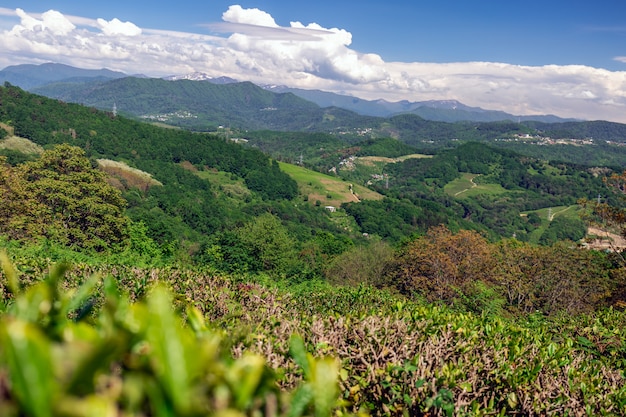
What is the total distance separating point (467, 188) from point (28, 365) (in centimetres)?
16882

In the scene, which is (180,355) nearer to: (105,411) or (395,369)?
(105,411)

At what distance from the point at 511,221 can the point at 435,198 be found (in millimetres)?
27311

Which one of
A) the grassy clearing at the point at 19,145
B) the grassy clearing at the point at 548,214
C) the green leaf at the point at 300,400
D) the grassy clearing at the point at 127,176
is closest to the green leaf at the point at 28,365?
the green leaf at the point at 300,400

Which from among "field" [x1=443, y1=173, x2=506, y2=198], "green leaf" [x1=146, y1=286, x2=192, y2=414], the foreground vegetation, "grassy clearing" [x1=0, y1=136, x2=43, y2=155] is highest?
"green leaf" [x1=146, y1=286, x2=192, y2=414]

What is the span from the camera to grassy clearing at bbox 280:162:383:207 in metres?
114

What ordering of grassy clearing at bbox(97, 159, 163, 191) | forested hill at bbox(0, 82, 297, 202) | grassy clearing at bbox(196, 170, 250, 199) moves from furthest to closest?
1. grassy clearing at bbox(196, 170, 250, 199)
2. forested hill at bbox(0, 82, 297, 202)
3. grassy clearing at bbox(97, 159, 163, 191)

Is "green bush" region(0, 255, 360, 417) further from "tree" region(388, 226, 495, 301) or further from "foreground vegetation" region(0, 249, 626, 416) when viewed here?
"tree" region(388, 226, 495, 301)

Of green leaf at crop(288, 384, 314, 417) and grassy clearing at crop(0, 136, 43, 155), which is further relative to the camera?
grassy clearing at crop(0, 136, 43, 155)

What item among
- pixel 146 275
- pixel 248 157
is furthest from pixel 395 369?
pixel 248 157

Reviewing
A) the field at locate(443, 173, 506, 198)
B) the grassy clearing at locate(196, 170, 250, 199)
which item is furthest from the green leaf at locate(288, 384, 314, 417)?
the field at locate(443, 173, 506, 198)

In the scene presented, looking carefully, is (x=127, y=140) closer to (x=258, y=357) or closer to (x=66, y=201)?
(x=66, y=201)

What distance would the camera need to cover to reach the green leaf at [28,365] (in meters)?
0.91

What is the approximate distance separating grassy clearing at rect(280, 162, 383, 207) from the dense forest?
21832 mm

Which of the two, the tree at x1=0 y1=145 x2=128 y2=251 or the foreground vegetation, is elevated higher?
the foreground vegetation
